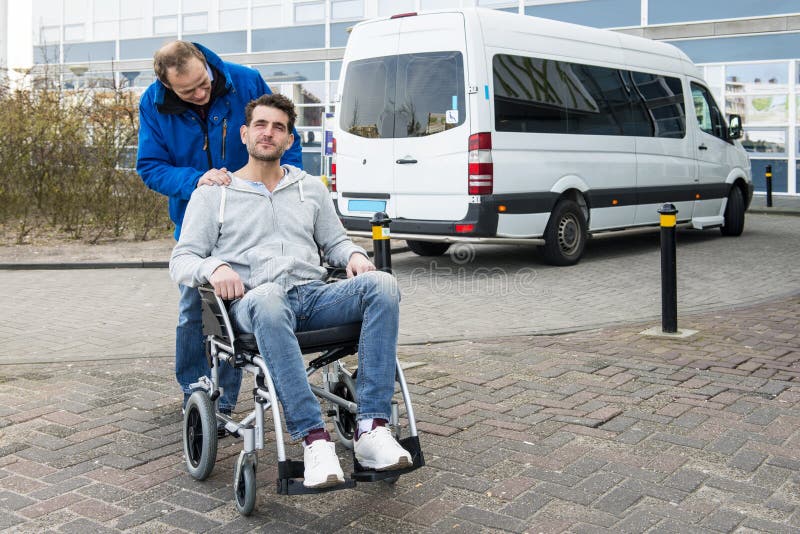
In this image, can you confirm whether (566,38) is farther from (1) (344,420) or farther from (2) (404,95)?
(1) (344,420)

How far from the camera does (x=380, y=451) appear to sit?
346 centimetres

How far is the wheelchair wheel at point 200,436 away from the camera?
3.81m

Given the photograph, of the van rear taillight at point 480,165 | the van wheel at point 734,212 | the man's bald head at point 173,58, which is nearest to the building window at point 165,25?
the van wheel at point 734,212

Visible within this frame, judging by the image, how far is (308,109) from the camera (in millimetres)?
29312

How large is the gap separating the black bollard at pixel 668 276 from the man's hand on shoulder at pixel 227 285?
3906 millimetres

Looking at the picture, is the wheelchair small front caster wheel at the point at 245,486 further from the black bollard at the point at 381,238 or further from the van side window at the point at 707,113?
the van side window at the point at 707,113

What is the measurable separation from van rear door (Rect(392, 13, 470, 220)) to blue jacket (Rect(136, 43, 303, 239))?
551 cm

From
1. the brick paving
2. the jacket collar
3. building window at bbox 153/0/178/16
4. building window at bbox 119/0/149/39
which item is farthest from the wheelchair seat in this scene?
building window at bbox 119/0/149/39

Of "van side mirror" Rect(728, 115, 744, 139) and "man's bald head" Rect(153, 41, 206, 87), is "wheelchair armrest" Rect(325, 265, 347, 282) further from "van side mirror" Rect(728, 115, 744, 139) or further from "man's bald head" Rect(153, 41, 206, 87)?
"van side mirror" Rect(728, 115, 744, 139)

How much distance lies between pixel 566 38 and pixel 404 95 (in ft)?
7.09

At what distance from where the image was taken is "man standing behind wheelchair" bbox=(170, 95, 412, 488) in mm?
3490

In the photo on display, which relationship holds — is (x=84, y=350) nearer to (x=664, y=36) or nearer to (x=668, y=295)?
(x=668, y=295)

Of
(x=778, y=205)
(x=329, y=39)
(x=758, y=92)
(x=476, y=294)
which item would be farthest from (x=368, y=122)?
(x=329, y=39)

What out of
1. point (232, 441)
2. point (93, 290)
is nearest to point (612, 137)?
point (93, 290)
